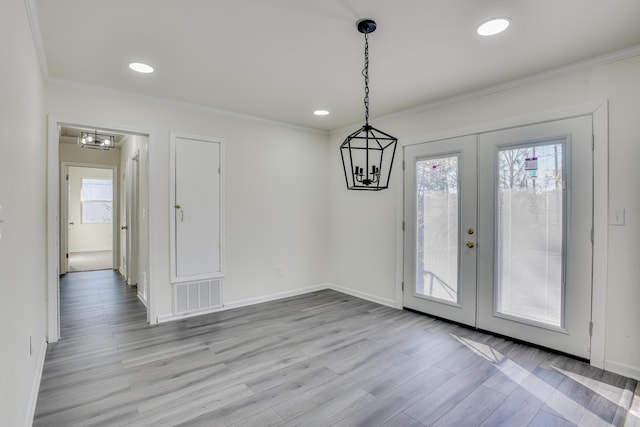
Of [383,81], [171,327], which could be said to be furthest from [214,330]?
[383,81]

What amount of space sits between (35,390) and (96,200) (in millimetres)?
9119

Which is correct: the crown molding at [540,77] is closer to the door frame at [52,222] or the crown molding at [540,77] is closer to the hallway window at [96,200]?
the door frame at [52,222]

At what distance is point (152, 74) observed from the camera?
121 inches

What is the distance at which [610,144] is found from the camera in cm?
269

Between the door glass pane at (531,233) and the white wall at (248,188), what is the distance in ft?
Answer: 8.74

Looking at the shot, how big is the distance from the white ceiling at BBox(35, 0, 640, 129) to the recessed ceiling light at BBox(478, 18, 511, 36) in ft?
0.17

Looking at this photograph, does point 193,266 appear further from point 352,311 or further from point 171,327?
point 352,311

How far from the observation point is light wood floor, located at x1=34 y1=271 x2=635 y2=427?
6.96 feet

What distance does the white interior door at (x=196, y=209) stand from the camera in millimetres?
3916

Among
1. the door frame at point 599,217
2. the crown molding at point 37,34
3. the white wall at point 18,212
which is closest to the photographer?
the white wall at point 18,212

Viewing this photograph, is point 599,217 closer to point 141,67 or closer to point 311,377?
point 311,377

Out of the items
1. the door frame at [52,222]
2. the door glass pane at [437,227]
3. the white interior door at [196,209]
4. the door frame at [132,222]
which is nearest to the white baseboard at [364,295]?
the door glass pane at [437,227]

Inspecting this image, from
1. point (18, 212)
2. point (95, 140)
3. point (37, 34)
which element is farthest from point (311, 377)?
point (95, 140)

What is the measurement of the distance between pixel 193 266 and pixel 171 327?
0.72 metres
